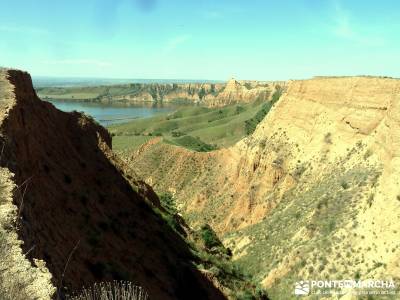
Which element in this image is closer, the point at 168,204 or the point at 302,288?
the point at 302,288

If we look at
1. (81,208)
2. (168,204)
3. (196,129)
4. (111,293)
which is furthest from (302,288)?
(196,129)

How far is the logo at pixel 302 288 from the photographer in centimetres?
2436

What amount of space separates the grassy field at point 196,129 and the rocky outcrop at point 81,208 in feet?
165

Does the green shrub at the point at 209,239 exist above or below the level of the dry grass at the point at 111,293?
below

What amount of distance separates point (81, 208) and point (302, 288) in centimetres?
1317

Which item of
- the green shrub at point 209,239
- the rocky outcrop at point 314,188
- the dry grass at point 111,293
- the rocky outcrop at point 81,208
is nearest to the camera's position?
the dry grass at point 111,293

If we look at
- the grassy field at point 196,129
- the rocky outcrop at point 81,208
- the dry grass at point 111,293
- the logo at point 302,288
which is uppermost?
the dry grass at point 111,293

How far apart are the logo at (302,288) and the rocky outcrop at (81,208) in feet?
15.1

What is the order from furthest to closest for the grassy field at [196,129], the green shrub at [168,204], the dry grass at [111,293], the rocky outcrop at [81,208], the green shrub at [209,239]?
the grassy field at [196,129], the green shrub at [168,204], the green shrub at [209,239], the rocky outcrop at [81,208], the dry grass at [111,293]

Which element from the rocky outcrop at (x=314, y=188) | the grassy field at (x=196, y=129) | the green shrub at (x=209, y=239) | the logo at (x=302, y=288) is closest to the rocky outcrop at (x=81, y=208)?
the logo at (x=302, y=288)

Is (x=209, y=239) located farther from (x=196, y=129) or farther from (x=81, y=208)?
(x=196, y=129)

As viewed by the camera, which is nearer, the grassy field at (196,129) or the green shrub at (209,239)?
the green shrub at (209,239)

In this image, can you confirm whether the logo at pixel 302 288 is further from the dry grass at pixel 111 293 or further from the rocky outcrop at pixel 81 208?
the dry grass at pixel 111 293

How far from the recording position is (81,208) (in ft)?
65.8
